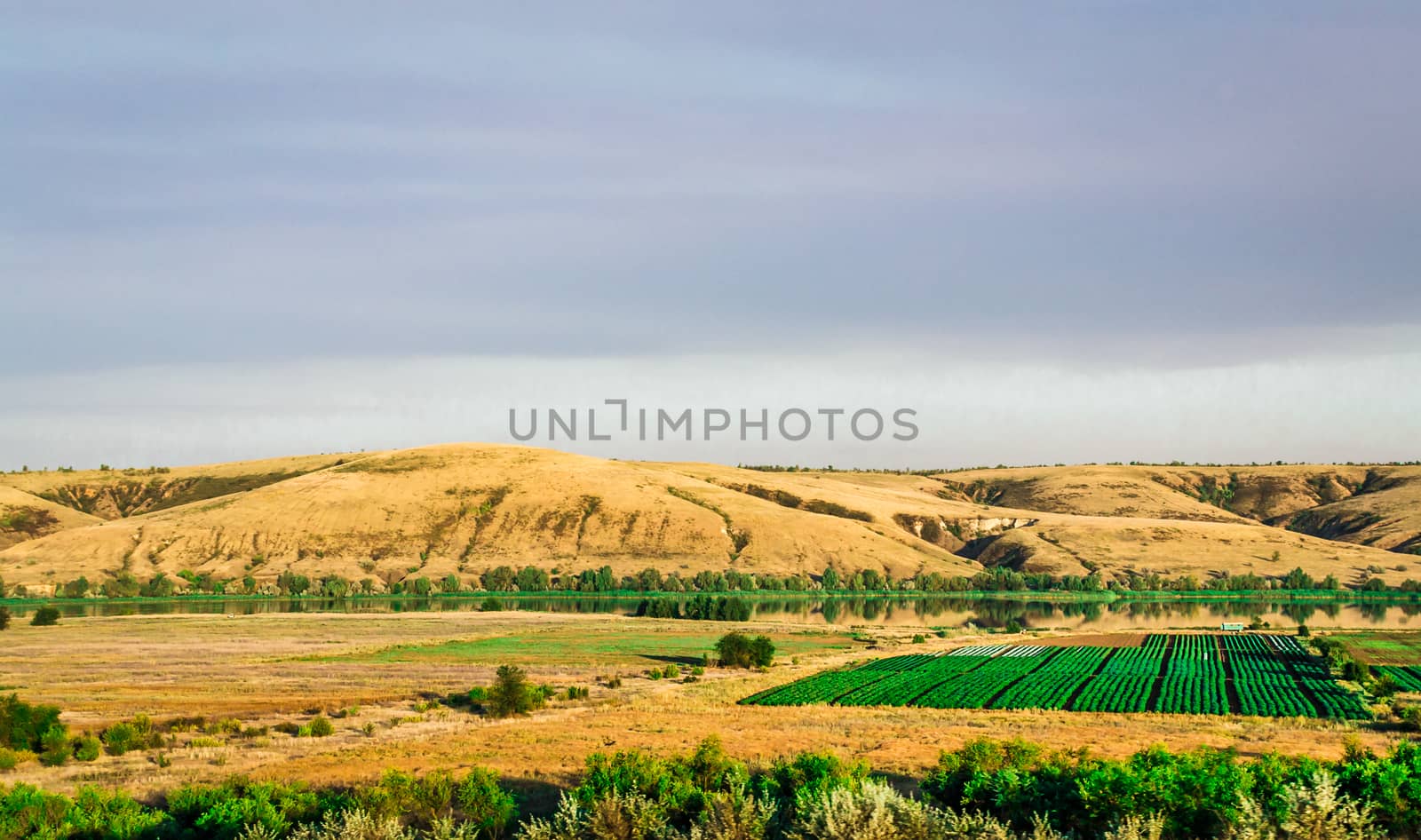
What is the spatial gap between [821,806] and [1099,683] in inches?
1612

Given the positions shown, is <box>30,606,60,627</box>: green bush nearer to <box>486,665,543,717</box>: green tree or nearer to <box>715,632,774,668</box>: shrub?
<box>715,632,774,668</box>: shrub

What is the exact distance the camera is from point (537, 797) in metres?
27.1

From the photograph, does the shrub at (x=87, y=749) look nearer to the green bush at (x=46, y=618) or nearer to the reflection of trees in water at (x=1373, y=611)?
the green bush at (x=46, y=618)

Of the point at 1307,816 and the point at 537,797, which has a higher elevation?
the point at 1307,816

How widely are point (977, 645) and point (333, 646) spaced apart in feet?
147

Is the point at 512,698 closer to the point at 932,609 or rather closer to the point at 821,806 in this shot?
the point at 821,806

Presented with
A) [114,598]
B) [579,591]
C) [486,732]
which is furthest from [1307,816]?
Answer: [114,598]

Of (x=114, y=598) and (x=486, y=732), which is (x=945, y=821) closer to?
(x=486, y=732)

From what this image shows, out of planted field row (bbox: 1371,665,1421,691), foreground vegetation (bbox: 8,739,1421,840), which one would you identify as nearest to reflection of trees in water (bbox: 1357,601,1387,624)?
planted field row (bbox: 1371,665,1421,691)

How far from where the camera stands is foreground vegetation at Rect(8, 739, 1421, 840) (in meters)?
19.3

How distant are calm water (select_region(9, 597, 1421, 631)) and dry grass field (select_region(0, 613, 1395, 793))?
118ft

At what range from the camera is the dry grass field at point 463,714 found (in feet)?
107

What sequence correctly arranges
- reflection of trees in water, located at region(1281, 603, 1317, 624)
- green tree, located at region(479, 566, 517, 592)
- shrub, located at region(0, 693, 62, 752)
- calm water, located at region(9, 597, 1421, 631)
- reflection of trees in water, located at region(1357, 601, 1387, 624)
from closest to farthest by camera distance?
shrub, located at region(0, 693, 62, 752)
calm water, located at region(9, 597, 1421, 631)
reflection of trees in water, located at region(1357, 601, 1387, 624)
reflection of trees in water, located at region(1281, 603, 1317, 624)
green tree, located at region(479, 566, 517, 592)

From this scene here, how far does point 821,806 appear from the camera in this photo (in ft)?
65.1
